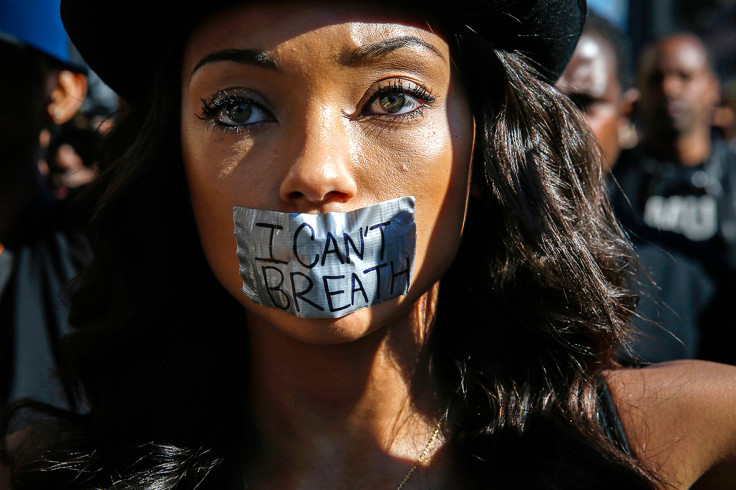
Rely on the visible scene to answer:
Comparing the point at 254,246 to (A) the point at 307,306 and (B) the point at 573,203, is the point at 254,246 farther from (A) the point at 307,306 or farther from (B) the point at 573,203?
(B) the point at 573,203

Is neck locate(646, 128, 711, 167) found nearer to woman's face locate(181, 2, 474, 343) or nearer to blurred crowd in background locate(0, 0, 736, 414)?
blurred crowd in background locate(0, 0, 736, 414)

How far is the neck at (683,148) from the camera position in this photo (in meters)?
5.11

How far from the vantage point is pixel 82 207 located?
2.21m

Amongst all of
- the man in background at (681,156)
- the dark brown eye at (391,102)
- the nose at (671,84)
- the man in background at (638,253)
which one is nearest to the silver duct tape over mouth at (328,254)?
the dark brown eye at (391,102)

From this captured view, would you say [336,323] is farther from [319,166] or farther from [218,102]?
[218,102]

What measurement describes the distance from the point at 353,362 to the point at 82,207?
99 centimetres

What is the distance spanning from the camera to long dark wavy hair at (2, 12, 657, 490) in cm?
176

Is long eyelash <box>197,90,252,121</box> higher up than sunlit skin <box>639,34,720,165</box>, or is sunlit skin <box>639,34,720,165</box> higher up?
long eyelash <box>197,90,252,121</box>

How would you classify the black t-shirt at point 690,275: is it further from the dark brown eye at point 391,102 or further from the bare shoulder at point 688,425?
the dark brown eye at point 391,102

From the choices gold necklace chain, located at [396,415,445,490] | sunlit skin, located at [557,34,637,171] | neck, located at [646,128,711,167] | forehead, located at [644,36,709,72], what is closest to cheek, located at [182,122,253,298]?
gold necklace chain, located at [396,415,445,490]

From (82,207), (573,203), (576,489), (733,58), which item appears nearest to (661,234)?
(573,203)

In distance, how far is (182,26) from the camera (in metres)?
1.77

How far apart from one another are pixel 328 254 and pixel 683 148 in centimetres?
427


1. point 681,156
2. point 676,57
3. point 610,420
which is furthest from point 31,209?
point 676,57
